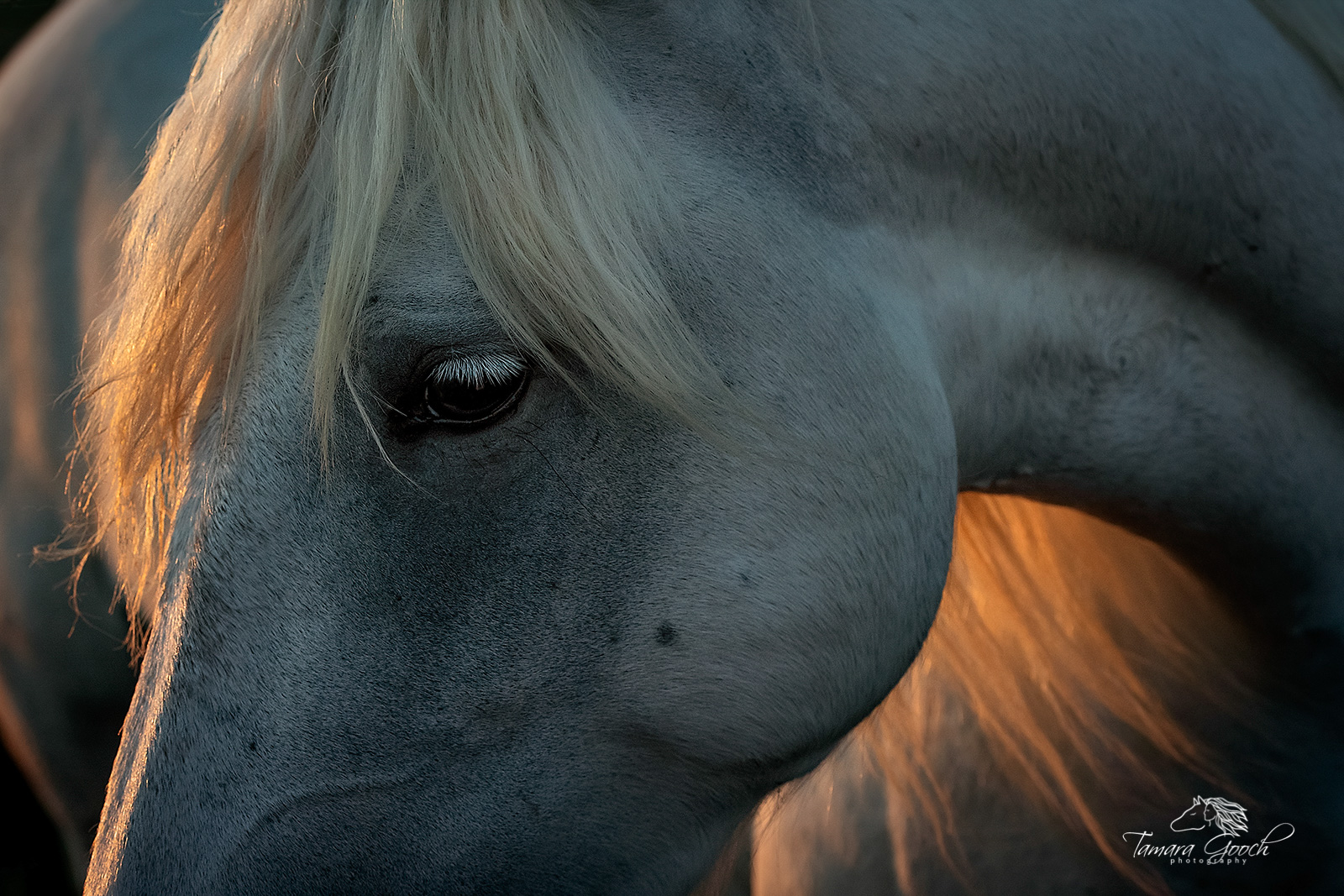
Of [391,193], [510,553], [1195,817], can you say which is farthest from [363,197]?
[1195,817]

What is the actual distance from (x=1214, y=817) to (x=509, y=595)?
856 mm

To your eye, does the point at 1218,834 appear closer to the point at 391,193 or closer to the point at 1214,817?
the point at 1214,817

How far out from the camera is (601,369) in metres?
0.70

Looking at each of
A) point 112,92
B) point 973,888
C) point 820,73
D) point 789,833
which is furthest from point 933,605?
point 112,92

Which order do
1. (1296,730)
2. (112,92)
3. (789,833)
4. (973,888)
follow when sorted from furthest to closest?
(112,92)
(789,833)
(973,888)
(1296,730)

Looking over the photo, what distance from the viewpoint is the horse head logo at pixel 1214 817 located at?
1033mm

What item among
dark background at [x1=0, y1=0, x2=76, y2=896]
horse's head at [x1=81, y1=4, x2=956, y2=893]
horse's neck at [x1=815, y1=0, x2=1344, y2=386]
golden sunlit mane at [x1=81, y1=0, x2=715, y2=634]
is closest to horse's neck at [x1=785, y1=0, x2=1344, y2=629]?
horse's neck at [x1=815, y1=0, x2=1344, y2=386]

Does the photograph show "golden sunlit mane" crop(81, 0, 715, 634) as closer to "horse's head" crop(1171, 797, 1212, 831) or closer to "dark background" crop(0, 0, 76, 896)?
"horse's head" crop(1171, 797, 1212, 831)

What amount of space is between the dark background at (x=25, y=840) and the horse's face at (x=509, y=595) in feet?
8.67

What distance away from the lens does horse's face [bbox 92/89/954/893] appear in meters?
0.68

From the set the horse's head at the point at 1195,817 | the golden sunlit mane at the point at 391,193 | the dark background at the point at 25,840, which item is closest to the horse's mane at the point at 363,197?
the golden sunlit mane at the point at 391,193

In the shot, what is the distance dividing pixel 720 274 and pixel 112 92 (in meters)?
1.53

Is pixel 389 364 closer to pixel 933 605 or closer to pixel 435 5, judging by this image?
pixel 435 5

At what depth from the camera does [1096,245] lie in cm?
88
